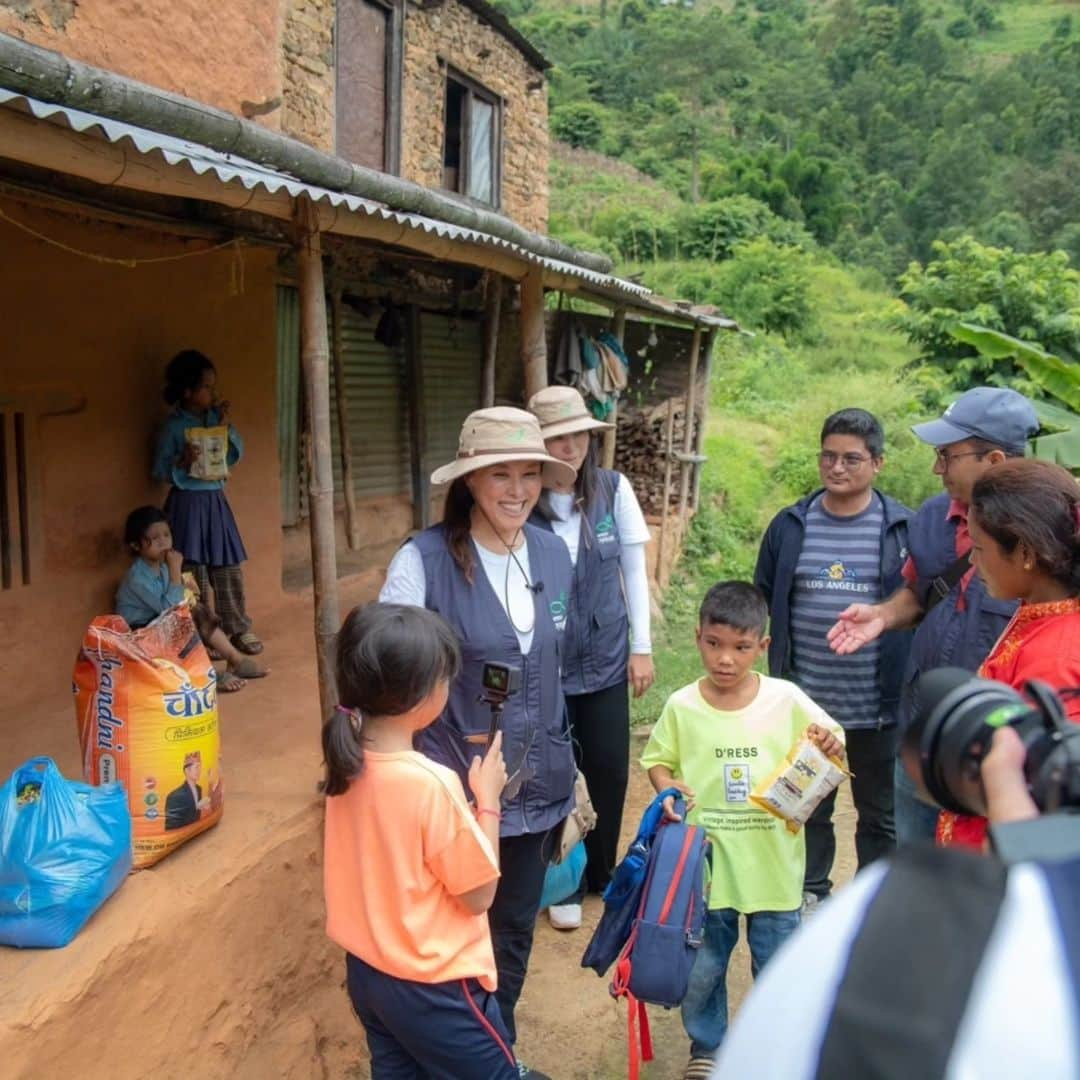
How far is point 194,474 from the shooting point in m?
4.71

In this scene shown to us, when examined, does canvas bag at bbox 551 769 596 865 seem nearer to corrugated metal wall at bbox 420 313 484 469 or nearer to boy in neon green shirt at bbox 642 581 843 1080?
boy in neon green shirt at bbox 642 581 843 1080

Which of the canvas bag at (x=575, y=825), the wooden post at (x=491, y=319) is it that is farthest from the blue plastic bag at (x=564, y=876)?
the wooden post at (x=491, y=319)

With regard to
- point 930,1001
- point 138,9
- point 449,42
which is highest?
point 449,42

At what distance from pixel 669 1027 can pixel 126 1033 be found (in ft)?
5.66

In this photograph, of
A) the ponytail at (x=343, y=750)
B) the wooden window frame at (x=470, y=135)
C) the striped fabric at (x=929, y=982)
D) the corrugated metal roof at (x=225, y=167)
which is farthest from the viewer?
the wooden window frame at (x=470, y=135)

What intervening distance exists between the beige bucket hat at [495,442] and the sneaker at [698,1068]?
5.91 feet

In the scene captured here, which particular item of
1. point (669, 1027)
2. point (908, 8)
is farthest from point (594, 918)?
point (908, 8)

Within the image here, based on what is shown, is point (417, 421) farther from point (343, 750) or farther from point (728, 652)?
point (343, 750)

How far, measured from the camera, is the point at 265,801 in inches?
137

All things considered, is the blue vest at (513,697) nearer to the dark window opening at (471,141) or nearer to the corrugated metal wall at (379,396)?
the corrugated metal wall at (379,396)

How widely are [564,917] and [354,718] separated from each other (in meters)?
2.15

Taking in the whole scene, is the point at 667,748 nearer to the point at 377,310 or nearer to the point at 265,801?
the point at 265,801

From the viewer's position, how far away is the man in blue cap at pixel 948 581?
2.73m

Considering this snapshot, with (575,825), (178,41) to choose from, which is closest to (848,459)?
(575,825)
